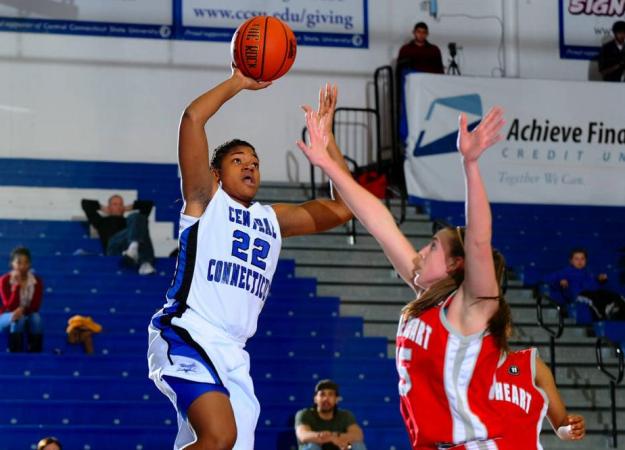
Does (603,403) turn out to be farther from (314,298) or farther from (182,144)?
(182,144)

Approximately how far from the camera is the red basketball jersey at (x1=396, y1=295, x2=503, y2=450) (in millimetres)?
3311

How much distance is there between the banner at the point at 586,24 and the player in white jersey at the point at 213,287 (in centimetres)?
1118

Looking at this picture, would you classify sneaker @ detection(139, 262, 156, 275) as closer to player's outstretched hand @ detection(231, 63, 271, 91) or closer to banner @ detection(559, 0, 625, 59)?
player's outstretched hand @ detection(231, 63, 271, 91)

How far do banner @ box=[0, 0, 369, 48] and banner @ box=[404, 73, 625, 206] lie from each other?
1676mm

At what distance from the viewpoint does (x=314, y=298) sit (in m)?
11.1

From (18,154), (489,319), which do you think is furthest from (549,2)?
(489,319)

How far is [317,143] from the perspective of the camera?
12.4 feet

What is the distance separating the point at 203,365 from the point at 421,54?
1004 centimetres

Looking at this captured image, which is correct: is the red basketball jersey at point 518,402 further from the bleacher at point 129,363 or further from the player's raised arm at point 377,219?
the bleacher at point 129,363

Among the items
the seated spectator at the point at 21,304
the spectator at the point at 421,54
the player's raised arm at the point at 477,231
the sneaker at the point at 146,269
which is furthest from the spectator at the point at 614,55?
the player's raised arm at the point at 477,231

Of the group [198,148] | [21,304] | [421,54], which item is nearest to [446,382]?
[198,148]

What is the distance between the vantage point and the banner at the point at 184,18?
13.9m

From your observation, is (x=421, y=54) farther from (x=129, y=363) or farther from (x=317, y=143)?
(x=317, y=143)

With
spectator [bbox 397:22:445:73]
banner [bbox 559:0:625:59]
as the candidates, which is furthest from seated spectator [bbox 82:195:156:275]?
banner [bbox 559:0:625:59]
